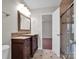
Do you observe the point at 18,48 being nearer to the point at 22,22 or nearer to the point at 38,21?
Result: the point at 22,22

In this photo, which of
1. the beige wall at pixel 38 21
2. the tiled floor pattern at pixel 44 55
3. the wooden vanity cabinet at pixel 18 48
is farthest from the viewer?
the beige wall at pixel 38 21

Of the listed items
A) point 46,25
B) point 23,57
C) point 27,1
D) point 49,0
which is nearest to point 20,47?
point 23,57

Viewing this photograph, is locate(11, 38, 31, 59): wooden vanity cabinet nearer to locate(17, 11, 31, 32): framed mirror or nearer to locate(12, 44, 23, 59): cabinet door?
locate(12, 44, 23, 59): cabinet door

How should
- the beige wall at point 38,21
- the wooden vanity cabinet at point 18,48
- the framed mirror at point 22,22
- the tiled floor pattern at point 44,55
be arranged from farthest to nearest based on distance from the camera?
the beige wall at point 38,21 → the tiled floor pattern at point 44,55 → the framed mirror at point 22,22 → the wooden vanity cabinet at point 18,48

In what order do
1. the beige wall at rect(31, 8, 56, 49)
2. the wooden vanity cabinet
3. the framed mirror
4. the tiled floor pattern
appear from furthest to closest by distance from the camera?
1. the beige wall at rect(31, 8, 56, 49)
2. the tiled floor pattern
3. the framed mirror
4. the wooden vanity cabinet

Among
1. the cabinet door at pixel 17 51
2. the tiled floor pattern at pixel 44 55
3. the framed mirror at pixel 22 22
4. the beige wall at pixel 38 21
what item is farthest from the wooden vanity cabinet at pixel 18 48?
the beige wall at pixel 38 21

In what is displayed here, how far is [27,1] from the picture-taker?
17.6ft

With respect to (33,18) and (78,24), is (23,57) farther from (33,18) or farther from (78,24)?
(33,18)

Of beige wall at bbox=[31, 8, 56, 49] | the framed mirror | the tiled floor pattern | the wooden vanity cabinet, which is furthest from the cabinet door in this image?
beige wall at bbox=[31, 8, 56, 49]

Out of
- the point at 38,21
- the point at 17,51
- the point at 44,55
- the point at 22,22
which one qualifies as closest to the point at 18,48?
the point at 17,51

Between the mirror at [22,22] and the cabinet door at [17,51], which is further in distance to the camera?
the mirror at [22,22]

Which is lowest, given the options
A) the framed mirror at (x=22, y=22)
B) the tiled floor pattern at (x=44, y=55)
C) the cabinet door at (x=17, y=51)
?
the tiled floor pattern at (x=44, y=55)

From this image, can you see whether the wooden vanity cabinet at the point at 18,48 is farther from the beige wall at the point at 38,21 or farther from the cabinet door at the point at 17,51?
the beige wall at the point at 38,21

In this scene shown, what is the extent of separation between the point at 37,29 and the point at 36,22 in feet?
1.40
